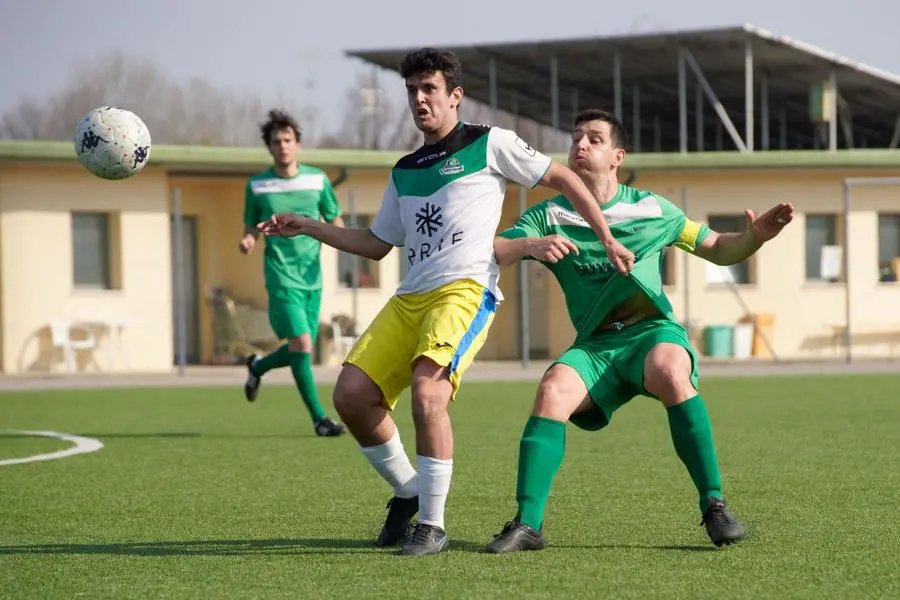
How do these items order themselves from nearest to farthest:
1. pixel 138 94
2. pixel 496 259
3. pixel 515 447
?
pixel 496 259 < pixel 515 447 < pixel 138 94

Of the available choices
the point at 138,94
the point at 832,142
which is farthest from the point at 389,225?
the point at 138,94

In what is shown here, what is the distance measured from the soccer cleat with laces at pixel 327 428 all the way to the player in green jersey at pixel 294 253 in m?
0.01

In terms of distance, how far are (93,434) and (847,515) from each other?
7.18 metres

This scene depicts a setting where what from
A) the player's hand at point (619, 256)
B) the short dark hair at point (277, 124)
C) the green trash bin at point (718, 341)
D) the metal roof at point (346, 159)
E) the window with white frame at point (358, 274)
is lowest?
the green trash bin at point (718, 341)

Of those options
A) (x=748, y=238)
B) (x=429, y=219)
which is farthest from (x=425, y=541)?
(x=748, y=238)

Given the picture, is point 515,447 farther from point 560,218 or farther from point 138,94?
point 138,94

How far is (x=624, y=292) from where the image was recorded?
6.27 metres

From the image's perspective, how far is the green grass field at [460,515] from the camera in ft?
17.2

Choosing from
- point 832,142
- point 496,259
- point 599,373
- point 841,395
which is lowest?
point 841,395

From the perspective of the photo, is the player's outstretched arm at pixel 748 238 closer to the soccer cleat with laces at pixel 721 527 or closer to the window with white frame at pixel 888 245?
the soccer cleat with laces at pixel 721 527

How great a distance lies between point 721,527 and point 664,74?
1104 inches

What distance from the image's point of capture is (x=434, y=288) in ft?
20.0

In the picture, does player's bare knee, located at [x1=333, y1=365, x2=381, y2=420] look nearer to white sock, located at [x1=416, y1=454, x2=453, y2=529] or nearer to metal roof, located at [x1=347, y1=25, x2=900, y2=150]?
white sock, located at [x1=416, y1=454, x2=453, y2=529]

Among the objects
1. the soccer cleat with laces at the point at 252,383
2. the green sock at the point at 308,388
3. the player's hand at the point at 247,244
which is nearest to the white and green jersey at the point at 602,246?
the player's hand at the point at 247,244
